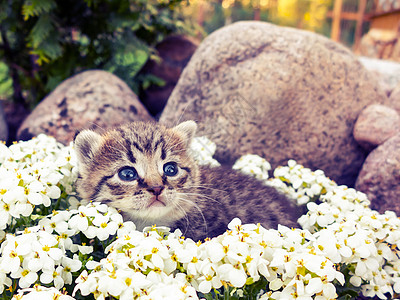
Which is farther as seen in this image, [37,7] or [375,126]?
[37,7]

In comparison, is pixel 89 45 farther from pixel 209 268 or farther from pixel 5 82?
pixel 209 268

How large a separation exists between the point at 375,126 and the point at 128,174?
3597 millimetres

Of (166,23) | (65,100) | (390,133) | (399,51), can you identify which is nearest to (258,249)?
(390,133)

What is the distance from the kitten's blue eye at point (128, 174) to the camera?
2.91 metres

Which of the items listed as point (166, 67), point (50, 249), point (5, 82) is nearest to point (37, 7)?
point (5, 82)

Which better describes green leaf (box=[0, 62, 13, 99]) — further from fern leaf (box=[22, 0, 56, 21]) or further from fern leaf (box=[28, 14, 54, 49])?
fern leaf (box=[22, 0, 56, 21])

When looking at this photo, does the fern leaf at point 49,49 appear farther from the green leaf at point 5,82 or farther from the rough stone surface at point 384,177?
the rough stone surface at point 384,177

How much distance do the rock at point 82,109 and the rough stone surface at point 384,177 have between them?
3.15 metres

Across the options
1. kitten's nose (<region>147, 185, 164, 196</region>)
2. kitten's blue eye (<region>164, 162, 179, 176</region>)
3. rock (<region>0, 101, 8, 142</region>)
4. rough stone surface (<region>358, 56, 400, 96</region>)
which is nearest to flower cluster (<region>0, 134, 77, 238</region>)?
kitten's nose (<region>147, 185, 164, 196</region>)

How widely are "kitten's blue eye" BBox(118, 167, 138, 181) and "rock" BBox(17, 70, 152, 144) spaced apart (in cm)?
239

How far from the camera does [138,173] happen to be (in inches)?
114

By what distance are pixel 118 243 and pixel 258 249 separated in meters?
0.81

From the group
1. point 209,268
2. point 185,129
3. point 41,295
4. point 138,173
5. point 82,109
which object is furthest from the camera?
point 82,109

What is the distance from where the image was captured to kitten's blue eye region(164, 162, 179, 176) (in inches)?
121
